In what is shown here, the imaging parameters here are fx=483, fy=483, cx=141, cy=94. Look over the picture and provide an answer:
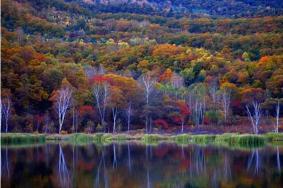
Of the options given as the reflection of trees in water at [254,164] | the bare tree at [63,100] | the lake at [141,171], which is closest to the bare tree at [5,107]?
the bare tree at [63,100]

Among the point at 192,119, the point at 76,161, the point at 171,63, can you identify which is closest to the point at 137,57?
the point at 171,63

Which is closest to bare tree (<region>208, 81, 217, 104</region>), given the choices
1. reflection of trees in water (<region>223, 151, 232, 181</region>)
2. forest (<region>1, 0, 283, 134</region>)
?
forest (<region>1, 0, 283, 134</region>)

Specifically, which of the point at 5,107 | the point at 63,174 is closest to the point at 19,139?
the point at 5,107

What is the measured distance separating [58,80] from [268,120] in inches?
1103

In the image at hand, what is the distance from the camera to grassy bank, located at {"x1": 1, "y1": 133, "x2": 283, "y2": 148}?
1597 inches

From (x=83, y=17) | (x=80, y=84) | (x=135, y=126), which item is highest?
(x=83, y=17)

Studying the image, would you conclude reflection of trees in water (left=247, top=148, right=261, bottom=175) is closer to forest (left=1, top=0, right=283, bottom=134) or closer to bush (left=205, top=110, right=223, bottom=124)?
forest (left=1, top=0, right=283, bottom=134)

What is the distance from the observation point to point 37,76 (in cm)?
6278

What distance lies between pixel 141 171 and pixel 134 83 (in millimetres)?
47106

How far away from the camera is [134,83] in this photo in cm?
6794

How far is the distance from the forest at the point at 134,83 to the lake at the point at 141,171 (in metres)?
26.1

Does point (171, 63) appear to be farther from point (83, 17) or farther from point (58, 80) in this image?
point (83, 17)

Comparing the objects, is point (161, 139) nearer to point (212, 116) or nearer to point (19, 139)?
point (19, 139)

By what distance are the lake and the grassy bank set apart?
13060 millimetres
